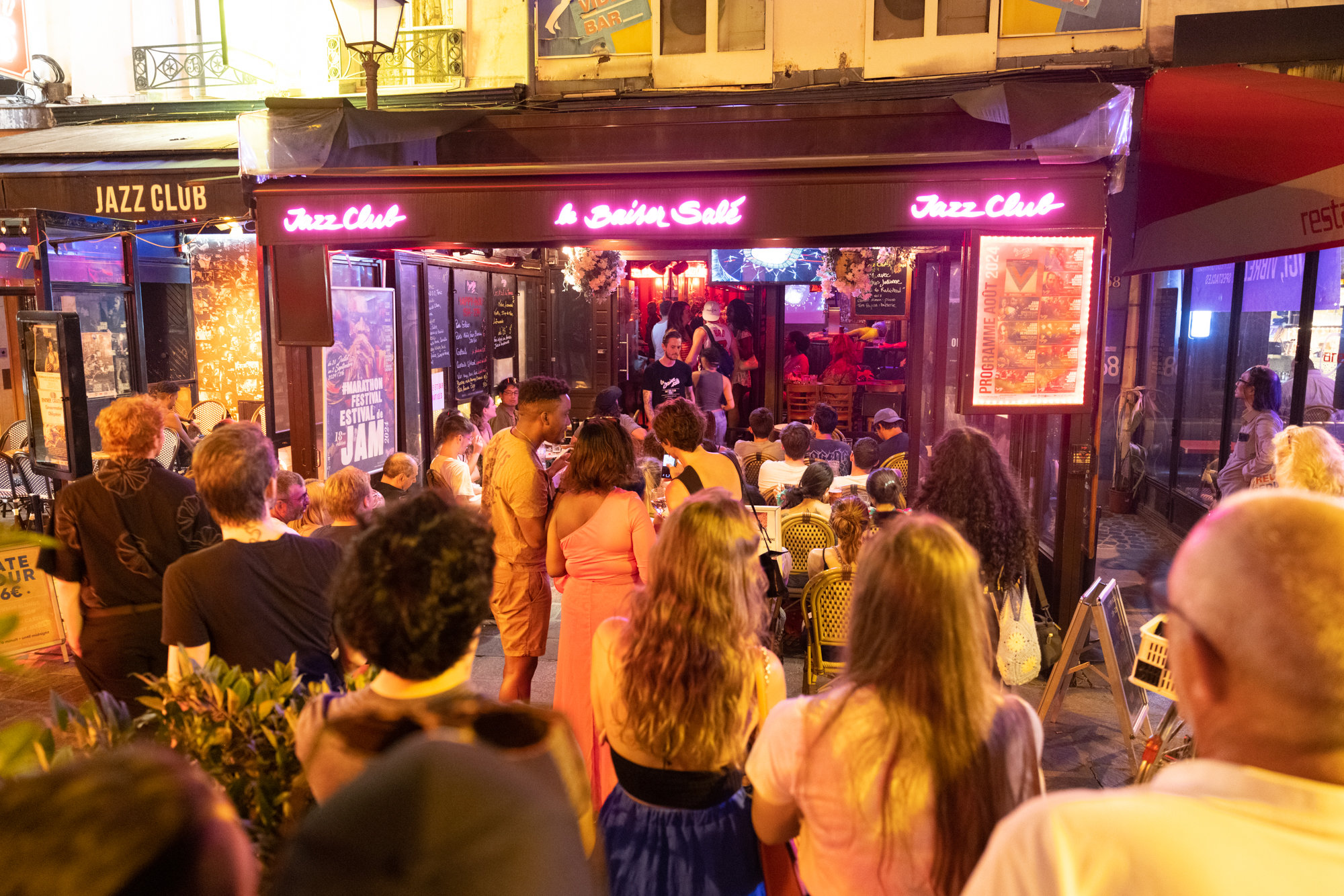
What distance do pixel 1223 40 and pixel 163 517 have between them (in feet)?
27.0

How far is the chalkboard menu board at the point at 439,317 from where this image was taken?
9664 mm

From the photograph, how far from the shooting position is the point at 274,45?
915cm

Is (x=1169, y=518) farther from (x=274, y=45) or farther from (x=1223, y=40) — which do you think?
(x=274, y=45)

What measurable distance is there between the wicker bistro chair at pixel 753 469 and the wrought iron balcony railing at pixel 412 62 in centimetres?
465

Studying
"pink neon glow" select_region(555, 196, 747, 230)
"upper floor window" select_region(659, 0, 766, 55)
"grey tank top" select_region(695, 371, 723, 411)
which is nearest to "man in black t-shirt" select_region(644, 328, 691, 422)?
"grey tank top" select_region(695, 371, 723, 411)

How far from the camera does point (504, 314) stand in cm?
1214

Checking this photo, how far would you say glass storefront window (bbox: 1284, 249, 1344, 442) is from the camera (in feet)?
24.7

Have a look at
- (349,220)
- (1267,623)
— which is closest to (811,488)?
(349,220)

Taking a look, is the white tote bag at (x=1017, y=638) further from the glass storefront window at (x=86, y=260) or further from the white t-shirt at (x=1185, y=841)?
the glass storefront window at (x=86, y=260)

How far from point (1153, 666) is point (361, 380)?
6525 mm

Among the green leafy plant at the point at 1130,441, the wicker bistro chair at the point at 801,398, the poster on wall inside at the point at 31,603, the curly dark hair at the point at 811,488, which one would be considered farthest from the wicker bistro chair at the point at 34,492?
the green leafy plant at the point at 1130,441

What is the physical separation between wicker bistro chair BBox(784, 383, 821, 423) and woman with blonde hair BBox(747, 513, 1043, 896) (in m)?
11.0

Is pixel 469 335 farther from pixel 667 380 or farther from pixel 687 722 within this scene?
pixel 687 722

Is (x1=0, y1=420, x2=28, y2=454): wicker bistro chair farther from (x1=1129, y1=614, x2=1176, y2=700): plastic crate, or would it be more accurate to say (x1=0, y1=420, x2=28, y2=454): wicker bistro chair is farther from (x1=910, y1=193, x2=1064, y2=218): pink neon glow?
(x1=1129, y1=614, x2=1176, y2=700): plastic crate
